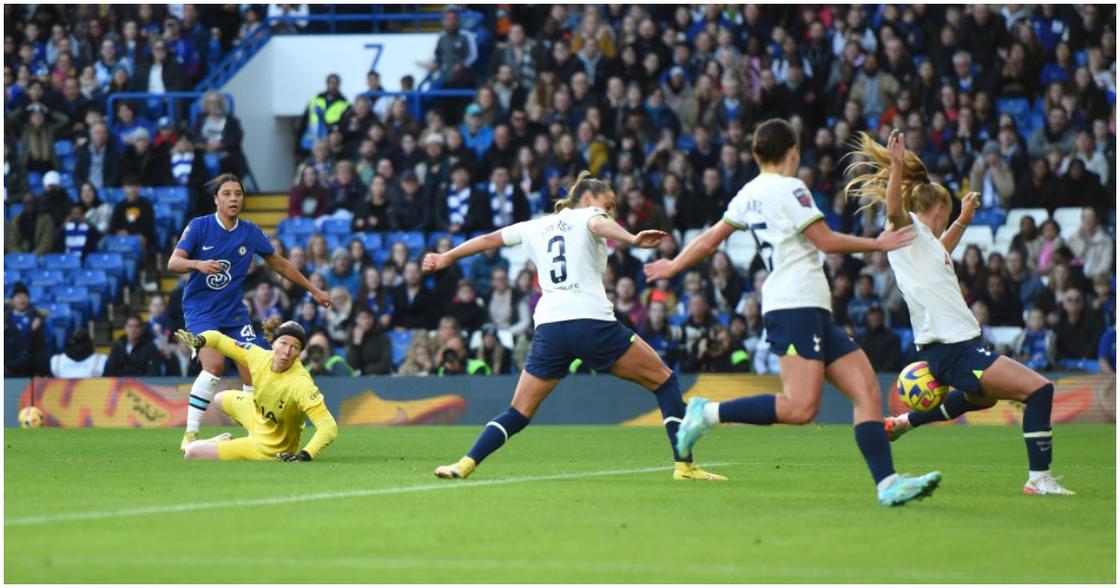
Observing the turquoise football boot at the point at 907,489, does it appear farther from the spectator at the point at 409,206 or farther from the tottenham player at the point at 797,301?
the spectator at the point at 409,206

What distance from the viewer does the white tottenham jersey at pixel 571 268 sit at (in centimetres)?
1088

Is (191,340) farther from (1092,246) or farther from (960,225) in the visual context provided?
(1092,246)

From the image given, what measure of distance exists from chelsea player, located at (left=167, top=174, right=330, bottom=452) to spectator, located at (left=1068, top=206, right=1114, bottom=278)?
11593 mm

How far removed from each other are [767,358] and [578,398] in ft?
7.90

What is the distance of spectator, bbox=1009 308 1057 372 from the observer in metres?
20.8

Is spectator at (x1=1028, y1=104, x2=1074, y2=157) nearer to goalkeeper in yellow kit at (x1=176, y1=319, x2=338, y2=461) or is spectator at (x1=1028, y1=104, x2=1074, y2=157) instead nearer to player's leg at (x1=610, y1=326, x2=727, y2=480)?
goalkeeper in yellow kit at (x1=176, y1=319, x2=338, y2=461)

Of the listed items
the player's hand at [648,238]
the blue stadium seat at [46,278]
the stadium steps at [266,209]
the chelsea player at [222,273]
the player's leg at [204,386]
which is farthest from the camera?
the stadium steps at [266,209]

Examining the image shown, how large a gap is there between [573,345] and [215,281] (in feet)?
14.6

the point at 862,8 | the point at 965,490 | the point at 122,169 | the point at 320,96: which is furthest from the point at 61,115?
the point at 965,490

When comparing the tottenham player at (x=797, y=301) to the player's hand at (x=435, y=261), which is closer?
the tottenham player at (x=797, y=301)

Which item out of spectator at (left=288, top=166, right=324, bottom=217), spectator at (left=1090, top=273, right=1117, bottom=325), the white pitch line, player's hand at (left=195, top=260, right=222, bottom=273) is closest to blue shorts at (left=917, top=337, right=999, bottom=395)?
the white pitch line

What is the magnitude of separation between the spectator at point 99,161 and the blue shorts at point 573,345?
56.2 feet

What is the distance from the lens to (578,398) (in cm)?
2127

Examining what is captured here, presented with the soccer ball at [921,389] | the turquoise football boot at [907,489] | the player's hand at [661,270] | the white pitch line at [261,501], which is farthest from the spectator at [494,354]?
the turquoise football boot at [907,489]
